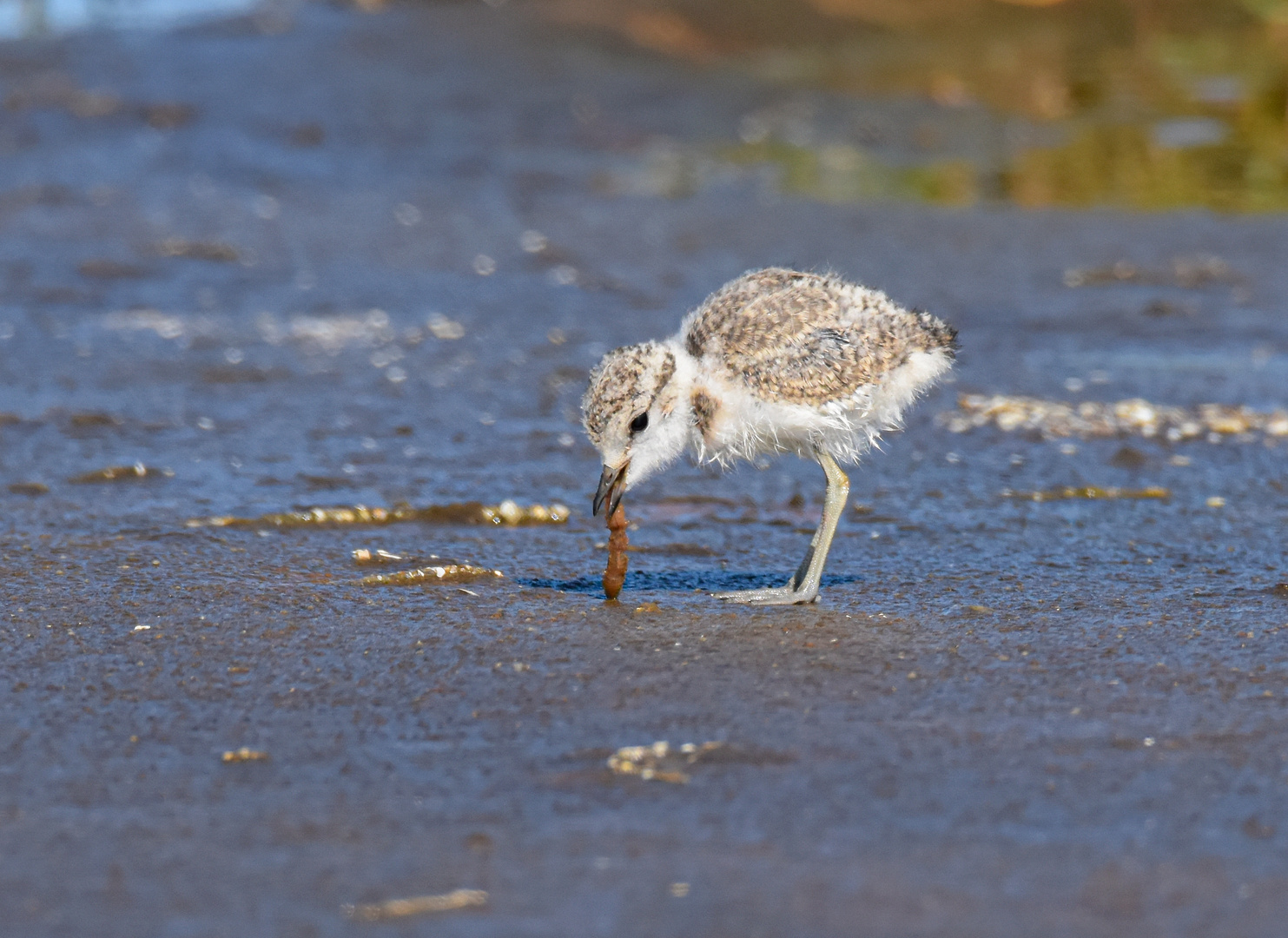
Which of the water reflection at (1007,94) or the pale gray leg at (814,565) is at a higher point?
the water reflection at (1007,94)

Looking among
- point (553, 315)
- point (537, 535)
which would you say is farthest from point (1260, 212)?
point (537, 535)

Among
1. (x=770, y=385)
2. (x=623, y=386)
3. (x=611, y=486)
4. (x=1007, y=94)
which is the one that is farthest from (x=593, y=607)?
(x=1007, y=94)

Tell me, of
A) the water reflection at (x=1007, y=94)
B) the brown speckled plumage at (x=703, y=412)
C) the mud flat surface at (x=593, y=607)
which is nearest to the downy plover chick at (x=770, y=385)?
the brown speckled plumage at (x=703, y=412)

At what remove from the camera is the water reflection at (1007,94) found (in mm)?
11086

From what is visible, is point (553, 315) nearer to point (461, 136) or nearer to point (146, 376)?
point (146, 376)

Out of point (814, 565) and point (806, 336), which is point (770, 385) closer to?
point (806, 336)

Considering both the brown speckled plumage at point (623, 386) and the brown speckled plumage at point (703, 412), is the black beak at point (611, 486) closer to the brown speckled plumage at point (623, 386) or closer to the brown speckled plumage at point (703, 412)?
the brown speckled plumage at point (623, 386)

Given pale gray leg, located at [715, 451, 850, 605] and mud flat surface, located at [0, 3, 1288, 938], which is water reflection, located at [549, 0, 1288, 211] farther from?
pale gray leg, located at [715, 451, 850, 605]

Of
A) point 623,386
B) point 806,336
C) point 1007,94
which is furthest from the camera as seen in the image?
point 1007,94

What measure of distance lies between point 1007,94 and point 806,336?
33.8ft

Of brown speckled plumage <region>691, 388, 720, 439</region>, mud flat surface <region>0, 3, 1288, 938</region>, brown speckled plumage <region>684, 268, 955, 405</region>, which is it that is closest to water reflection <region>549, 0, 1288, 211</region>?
mud flat surface <region>0, 3, 1288, 938</region>

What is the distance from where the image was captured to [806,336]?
4.24 metres

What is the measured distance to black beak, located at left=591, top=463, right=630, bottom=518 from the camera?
13.9 feet

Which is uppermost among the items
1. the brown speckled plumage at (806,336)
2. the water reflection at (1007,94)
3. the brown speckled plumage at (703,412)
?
the water reflection at (1007,94)
